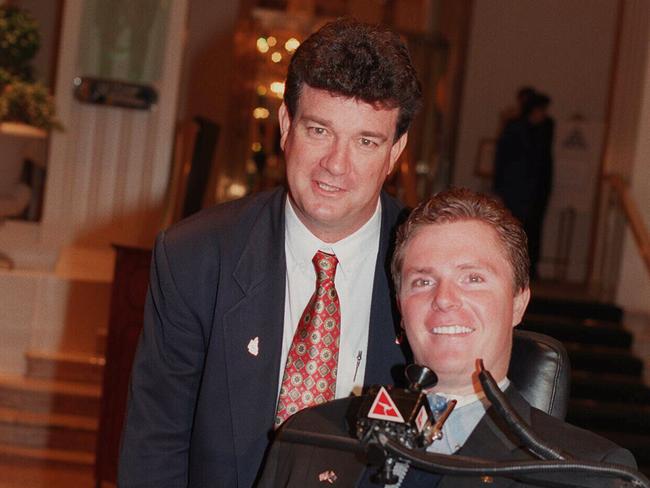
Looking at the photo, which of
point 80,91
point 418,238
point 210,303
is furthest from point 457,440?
point 80,91

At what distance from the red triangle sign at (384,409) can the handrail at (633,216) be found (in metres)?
7.53

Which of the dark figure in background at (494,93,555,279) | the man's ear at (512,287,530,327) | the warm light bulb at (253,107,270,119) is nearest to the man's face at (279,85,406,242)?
the man's ear at (512,287,530,327)

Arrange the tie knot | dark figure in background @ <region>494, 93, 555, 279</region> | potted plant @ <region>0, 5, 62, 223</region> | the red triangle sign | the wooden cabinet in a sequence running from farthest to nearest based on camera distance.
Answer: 1. dark figure in background @ <region>494, 93, 555, 279</region>
2. potted plant @ <region>0, 5, 62, 223</region>
3. the wooden cabinet
4. the tie knot
5. the red triangle sign

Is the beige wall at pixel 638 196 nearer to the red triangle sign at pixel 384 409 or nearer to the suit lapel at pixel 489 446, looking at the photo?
the suit lapel at pixel 489 446

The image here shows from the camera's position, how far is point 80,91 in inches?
316

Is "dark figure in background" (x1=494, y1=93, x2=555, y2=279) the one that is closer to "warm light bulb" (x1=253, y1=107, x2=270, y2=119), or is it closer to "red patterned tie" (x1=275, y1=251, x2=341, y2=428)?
"warm light bulb" (x1=253, y1=107, x2=270, y2=119)

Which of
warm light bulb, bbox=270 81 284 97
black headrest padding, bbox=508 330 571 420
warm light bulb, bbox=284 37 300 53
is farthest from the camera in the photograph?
warm light bulb, bbox=270 81 284 97

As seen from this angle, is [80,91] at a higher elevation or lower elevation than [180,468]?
higher

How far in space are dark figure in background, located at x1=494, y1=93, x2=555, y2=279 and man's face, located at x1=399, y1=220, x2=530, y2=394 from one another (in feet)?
29.4

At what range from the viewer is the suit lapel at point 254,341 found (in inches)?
93.6

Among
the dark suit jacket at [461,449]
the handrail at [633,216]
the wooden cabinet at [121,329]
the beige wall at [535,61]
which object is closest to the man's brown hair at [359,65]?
the dark suit jacket at [461,449]

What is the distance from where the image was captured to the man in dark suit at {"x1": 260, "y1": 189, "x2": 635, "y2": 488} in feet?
6.68

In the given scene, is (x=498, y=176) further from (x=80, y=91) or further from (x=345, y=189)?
(x=345, y=189)

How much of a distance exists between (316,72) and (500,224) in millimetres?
417
